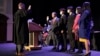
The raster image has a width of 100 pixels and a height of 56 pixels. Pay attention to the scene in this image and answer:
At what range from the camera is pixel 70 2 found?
15414 millimetres

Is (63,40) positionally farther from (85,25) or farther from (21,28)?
(21,28)

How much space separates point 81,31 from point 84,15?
0.48m

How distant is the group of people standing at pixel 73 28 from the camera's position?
8.40 metres

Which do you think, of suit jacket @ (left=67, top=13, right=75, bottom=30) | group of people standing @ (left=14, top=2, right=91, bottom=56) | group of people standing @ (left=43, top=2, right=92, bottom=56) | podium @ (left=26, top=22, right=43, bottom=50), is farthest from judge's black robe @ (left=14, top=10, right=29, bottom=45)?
podium @ (left=26, top=22, right=43, bottom=50)

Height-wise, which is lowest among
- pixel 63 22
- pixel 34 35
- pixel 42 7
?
pixel 34 35

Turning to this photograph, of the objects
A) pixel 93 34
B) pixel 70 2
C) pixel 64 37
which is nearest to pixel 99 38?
pixel 93 34

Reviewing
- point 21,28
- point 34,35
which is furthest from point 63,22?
point 21,28

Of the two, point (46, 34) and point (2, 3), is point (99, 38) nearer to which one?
point (46, 34)

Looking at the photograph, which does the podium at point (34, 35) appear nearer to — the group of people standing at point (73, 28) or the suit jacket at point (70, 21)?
the group of people standing at point (73, 28)

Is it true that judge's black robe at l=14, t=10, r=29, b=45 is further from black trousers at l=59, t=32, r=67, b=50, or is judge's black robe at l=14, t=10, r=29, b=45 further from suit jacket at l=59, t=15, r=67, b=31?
black trousers at l=59, t=32, r=67, b=50

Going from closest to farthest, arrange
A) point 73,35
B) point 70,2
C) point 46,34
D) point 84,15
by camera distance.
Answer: point 84,15 < point 73,35 < point 46,34 < point 70,2

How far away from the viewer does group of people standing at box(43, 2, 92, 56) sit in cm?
840

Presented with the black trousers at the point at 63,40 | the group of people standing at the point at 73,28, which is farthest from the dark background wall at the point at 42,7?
the black trousers at the point at 63,40

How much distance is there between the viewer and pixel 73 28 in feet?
31.4
